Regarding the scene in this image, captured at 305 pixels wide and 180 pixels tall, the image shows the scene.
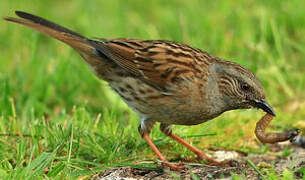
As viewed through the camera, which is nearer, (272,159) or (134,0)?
(272,159)

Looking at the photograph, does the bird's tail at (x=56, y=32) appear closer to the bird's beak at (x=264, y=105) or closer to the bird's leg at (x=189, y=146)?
the bird's leg at (x=189, y=146)

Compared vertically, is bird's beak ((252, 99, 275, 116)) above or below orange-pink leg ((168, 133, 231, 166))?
above

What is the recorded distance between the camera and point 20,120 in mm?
6355

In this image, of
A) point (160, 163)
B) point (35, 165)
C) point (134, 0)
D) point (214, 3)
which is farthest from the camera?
point (134, 0)

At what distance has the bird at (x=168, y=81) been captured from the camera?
528cm

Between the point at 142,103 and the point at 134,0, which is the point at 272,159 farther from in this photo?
the point at 134,0

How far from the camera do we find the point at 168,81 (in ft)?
17.8

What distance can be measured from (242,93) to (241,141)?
840 millimetres

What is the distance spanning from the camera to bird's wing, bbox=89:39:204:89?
544 centimetres

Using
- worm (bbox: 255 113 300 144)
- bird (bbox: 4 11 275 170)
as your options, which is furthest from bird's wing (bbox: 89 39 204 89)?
worm (bbox: 255 113 300 144)

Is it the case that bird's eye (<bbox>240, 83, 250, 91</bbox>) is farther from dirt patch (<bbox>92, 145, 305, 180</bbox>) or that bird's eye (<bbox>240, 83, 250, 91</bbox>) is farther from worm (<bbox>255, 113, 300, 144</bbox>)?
dirt patch (<bbox>92, 145, 305, 180</bbox>)

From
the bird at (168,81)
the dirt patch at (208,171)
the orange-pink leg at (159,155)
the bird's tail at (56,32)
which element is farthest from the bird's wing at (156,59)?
the dirt patch at (208,171)

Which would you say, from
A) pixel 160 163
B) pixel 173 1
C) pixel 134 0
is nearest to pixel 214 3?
pixel 173 1

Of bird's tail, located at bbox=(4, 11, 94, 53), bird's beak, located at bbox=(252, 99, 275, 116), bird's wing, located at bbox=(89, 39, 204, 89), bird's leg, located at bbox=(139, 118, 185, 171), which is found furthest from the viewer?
bird's tail, located at bbox=(4, 11, 94, 53)
